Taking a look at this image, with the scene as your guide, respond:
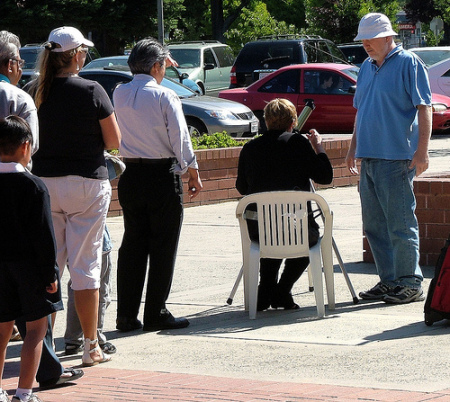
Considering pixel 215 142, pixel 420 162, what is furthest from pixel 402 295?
pixel 215 142

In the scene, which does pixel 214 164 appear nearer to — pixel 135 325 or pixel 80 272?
pixel 135 325

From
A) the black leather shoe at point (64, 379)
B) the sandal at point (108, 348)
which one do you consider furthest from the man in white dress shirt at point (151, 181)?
the black leather shoe at point (64, 379)

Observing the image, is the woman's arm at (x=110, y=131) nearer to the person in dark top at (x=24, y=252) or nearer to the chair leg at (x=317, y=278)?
the person in dark top at (x=24, y=252)

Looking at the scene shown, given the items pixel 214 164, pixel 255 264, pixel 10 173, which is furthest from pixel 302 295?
pixel 214 164

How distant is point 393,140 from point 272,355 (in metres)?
2.02

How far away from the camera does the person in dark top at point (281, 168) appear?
7.14 m

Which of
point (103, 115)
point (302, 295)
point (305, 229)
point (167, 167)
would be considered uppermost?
point (103, 115)

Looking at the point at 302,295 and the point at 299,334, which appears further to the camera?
the point at 302,295

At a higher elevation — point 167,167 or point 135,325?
point 167,167

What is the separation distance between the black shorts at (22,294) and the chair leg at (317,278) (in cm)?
231

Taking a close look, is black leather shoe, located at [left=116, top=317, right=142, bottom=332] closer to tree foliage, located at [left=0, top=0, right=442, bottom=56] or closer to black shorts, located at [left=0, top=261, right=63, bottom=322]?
black shorts, located at [left=0, top=261, right=63, bottom=322]

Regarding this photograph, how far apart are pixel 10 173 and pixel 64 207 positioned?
0.94m

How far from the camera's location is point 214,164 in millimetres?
12914

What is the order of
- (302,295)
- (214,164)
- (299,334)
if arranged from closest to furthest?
(299,334), (302,295), (214,164)
